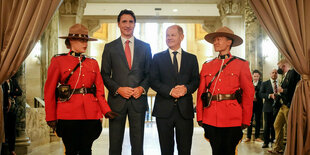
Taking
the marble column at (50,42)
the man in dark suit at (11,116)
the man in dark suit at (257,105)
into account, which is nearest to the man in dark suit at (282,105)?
the man in dark suit at (257,105)

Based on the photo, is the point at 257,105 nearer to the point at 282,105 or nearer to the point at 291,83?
the point at 282,105

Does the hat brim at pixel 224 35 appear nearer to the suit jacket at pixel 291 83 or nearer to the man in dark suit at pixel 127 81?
→ the man in dark suit at pixel 127 81

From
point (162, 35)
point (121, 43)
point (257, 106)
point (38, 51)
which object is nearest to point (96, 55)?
point (162, 35)

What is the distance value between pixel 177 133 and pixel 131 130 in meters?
0.46

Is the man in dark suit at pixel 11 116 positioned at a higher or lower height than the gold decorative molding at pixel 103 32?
lower

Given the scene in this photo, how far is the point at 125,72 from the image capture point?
3.00m

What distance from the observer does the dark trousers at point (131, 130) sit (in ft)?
9.50

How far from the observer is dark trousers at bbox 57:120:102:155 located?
2.64 meters

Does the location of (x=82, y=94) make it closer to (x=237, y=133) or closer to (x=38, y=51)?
(x=237, y=133)

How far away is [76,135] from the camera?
2646mm

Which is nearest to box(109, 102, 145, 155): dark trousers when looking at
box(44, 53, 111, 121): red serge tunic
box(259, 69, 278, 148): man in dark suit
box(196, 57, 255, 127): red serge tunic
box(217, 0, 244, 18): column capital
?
box(44, 53, 111, 121): red serge tunic

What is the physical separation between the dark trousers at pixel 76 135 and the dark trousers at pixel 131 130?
256mm

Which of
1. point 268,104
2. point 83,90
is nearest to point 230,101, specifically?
point 83,90

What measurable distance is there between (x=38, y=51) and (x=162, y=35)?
13.5m
